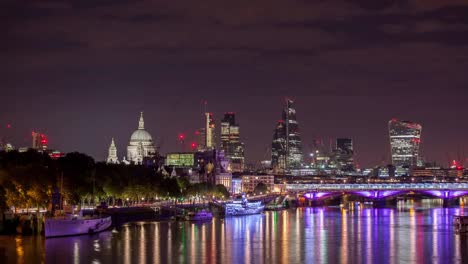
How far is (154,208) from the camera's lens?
122m

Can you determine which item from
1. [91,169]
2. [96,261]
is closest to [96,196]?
[91,169]

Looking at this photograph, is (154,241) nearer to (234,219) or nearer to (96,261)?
(96,261)

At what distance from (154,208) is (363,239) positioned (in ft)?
126

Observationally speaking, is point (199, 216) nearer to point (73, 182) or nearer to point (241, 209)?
point (241, 209)

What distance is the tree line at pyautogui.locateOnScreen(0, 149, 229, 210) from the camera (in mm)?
90125

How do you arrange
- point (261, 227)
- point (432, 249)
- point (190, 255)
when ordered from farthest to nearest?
point (261, 227)
point (432, 249)
point (190, 255)

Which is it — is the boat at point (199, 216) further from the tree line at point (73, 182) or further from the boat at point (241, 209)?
the boat at point (241, 209)

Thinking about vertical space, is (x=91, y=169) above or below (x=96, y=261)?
above

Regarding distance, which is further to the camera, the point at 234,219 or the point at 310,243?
the point at 234,219

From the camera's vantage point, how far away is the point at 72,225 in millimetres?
86062

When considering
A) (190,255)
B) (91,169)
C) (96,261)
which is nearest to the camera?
(96,261)

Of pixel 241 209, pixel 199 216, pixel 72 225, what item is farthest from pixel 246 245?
pixel 241 209

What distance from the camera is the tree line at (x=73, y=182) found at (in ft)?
296

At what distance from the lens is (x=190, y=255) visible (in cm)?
7438
